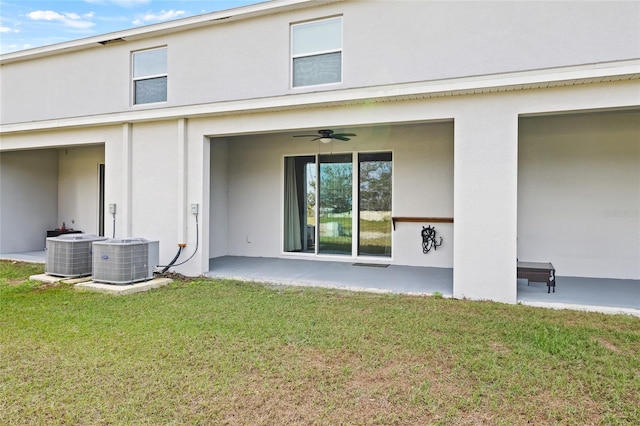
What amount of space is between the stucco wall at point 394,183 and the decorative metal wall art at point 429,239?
0.11 meters

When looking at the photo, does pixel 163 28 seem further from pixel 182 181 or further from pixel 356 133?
pixel 356 133

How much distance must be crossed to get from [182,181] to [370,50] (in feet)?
13.7

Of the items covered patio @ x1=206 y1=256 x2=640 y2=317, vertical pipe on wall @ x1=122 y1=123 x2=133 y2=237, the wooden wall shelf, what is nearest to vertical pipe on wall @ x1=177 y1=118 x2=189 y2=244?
covered patio @ x1=206 y1=256 x2=640 y2=317

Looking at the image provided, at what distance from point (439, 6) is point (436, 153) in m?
2.87

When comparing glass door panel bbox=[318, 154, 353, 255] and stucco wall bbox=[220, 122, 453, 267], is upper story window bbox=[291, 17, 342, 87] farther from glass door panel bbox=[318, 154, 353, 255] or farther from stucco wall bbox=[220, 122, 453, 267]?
glass door panel bbox=[318, 154, 353, 255]

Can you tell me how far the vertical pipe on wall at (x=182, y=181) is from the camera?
747 centimetres

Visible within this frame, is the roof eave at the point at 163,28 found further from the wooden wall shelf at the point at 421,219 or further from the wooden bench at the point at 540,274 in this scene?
the wooden bench at the point at 540,274

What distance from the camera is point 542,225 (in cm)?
723

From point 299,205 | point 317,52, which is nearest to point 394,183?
point 299,205

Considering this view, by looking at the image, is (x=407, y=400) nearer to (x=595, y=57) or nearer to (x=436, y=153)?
(x=595, y=57)

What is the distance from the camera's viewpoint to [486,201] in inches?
222

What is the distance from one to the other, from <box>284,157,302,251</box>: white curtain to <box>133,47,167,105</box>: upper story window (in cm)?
310

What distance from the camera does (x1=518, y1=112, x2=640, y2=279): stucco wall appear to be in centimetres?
675

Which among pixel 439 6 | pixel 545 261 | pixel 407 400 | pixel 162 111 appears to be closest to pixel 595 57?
pixel 439 6
